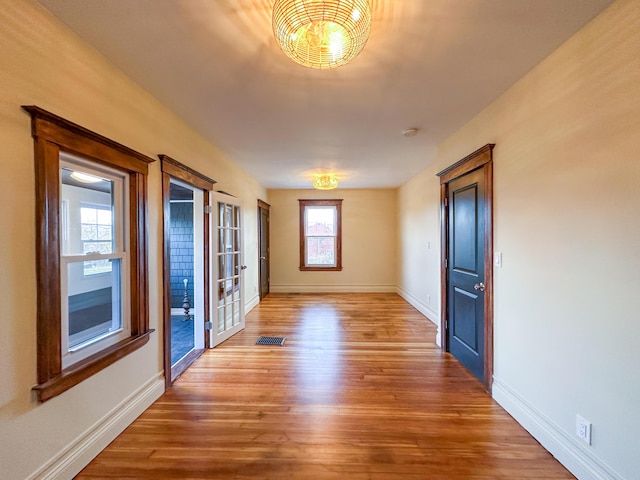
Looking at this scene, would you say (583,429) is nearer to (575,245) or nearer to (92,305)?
(575,245)

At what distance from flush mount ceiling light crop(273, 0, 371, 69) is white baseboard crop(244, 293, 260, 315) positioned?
4239 millimetres

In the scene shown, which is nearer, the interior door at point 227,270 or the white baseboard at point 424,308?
the interior door at point 227,270

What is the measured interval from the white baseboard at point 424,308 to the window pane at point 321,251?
72.5 inches

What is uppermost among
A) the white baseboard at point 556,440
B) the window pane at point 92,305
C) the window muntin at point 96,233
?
the window muntin at point 96,233

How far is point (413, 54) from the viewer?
1.74 metres

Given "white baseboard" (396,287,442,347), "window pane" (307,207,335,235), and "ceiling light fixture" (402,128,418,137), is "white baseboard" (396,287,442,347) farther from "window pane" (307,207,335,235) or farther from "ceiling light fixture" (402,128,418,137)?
"ceiling light fixture" (402,128,418,137)

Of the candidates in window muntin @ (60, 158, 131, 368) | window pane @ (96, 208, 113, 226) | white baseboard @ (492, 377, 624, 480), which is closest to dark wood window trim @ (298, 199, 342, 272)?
white baseboard @ (492, 377, 624, 480)

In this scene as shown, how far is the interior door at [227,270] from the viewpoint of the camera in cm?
344

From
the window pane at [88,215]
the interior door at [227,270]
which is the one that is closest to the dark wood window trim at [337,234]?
the interior door at [227,270]

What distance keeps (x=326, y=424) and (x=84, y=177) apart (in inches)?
91.8

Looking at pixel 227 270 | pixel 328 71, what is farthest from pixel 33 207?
pixel 227 270

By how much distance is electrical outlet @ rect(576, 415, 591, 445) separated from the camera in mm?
1537

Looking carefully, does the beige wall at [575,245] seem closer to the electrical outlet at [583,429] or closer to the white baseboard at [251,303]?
the electrical outlet at [583,429]

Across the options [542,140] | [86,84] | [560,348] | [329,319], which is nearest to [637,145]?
[542,140]
